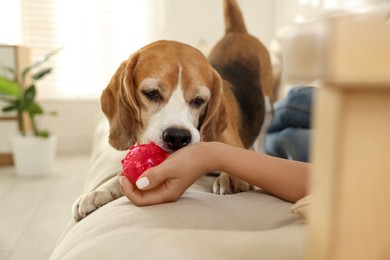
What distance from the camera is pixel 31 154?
2.98 metres

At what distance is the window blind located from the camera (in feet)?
12.5

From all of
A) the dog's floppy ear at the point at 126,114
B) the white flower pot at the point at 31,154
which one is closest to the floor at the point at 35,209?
the white flower pot at the point at 31,154

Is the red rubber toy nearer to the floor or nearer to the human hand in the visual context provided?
the human hand

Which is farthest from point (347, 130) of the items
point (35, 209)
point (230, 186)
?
point (35, 209)

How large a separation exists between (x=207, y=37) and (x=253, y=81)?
2.01 meters

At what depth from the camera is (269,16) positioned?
407cm

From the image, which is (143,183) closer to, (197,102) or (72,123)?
(197,102)

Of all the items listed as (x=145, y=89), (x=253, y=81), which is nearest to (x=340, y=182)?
(x=145, y=89)

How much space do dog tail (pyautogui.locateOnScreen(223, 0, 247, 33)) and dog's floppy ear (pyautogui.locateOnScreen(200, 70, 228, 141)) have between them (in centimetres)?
95

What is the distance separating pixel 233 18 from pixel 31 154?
1.66 m

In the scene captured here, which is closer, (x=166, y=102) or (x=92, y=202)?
(x=92, y=202)

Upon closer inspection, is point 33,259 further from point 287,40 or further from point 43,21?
point 43,21

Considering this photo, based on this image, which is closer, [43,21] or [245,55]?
[245,55]

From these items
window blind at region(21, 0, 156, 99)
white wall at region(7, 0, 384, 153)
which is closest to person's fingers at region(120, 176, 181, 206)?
white wall at region(7, 0, 384, 153)
